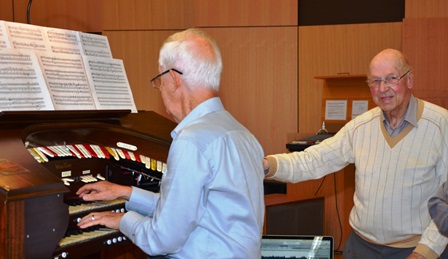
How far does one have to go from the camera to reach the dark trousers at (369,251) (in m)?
2.79

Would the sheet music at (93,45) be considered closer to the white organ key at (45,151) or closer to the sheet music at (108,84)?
the sheet music at (108,84)

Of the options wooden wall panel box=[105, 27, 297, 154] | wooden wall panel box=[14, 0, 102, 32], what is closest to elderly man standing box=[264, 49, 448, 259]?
wooden wall panel box=[105, 27, 297, 154]

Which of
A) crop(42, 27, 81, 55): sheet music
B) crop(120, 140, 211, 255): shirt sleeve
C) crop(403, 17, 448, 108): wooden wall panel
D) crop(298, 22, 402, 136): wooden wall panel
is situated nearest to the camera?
crop(120, 140, 211, 255): shirt sleeve

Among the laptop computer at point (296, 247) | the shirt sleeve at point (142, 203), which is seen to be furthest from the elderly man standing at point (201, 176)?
the laptop computer at point (296, 247)

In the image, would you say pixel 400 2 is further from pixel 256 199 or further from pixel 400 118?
pixel 256 199

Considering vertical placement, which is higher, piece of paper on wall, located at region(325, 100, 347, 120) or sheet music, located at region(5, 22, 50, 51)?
sheet music, located at region(5, 22, 50, 51)

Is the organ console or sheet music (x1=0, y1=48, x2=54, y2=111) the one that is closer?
the organ console

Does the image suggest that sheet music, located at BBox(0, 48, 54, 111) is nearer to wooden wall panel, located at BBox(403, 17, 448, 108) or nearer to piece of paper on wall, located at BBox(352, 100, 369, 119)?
wooden wall panel, located at BBox(403, 17, 448, 108)

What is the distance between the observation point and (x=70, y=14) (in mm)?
7191

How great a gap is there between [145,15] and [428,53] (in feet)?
10.5

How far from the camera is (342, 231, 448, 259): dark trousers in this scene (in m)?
2.79

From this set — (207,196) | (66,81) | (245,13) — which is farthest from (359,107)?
(207,196)

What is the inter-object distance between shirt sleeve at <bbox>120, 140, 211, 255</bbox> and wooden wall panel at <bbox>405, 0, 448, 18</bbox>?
494 cm

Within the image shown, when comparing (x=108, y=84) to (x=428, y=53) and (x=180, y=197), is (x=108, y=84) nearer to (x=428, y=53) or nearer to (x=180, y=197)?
(x=180, y=197)
